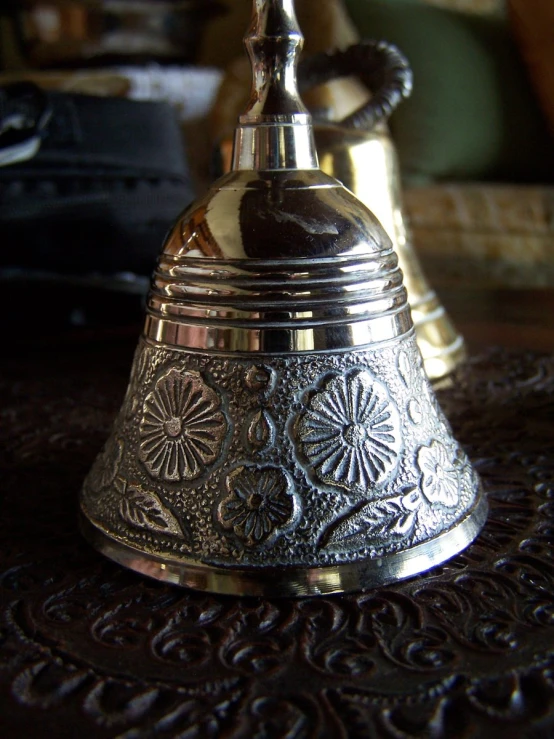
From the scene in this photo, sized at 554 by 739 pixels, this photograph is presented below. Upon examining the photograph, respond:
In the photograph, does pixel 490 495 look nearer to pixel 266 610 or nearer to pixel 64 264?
pixel 266 610

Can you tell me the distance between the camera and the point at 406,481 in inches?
17.9

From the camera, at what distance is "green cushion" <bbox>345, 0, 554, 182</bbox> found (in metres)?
1.75

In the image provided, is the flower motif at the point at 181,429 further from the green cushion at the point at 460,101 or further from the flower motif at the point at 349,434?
the green cushion at the point at 460,101

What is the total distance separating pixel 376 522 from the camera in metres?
0.44

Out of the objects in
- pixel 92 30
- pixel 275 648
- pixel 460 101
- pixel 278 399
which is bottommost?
pixel 275 648

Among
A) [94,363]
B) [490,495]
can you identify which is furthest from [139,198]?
[490,495]

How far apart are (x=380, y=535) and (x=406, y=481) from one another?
0.12ft

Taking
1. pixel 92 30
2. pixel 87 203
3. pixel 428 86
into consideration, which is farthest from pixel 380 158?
pixel 92 30

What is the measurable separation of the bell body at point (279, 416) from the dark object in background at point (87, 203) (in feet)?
1.81

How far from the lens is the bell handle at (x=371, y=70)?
756mm

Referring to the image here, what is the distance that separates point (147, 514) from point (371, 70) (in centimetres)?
51

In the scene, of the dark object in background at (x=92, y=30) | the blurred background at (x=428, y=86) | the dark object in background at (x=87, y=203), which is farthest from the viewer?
the dark object in background at (x=92, y=30)

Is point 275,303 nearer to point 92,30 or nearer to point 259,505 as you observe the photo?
point 259,505

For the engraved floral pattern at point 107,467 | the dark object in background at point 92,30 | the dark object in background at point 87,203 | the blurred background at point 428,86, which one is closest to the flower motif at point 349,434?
the engraved floral pattern at point 107,467
